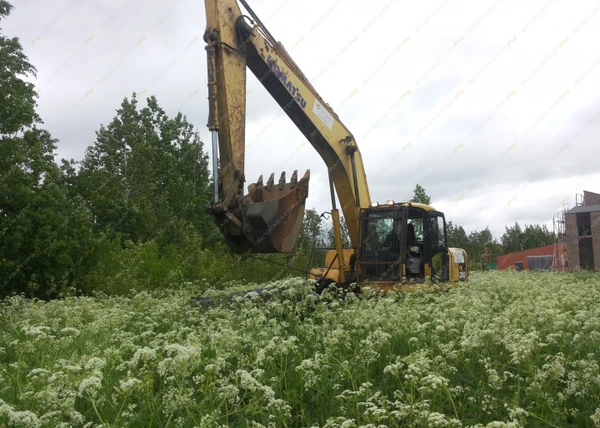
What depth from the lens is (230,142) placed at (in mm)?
7535

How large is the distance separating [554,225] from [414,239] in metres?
31.8

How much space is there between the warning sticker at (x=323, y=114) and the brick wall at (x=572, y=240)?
26433mm

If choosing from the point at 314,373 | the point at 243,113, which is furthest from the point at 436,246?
the point at 314,373

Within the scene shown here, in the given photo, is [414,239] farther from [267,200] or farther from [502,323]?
[502,323]

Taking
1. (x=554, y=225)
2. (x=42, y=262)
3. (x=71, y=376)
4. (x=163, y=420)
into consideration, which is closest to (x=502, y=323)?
(x=163, y=420)

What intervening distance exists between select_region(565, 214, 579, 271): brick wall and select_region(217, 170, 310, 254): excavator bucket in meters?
28.9

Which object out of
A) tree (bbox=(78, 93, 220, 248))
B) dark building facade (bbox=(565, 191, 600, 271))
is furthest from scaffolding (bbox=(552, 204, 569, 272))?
tree (bbox=(78, 93, 220, 248))

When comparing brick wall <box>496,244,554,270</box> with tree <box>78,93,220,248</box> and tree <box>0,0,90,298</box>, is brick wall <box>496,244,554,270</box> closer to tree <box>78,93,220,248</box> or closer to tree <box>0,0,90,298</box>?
tree <box>78,93,220,248</box>

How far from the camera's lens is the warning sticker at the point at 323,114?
396 inches

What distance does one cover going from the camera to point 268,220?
282 inches

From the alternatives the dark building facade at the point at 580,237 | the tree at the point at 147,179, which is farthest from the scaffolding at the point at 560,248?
the tree at the point at 147,179

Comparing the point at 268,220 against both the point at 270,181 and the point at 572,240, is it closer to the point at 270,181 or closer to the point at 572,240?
the point at 270,181

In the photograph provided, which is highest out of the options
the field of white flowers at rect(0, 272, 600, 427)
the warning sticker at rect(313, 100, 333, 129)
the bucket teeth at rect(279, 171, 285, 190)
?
the warning sticker at rect(313, 100, 333, 129)

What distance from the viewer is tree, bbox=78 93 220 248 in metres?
30.2
